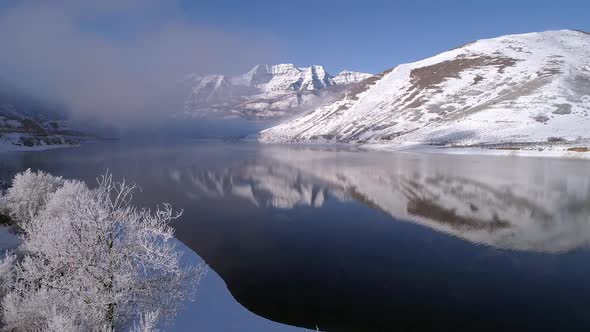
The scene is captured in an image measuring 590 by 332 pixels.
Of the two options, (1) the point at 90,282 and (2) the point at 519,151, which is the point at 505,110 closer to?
(2) the point at 519,151

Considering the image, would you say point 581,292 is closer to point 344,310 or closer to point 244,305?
point 344,310

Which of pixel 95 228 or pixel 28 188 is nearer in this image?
pixel 95 228

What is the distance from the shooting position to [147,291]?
13.3 metres

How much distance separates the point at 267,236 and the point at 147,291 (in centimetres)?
1538

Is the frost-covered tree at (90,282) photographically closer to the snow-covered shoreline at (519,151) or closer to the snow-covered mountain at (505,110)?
the snow-covered shoreline at (519,151)

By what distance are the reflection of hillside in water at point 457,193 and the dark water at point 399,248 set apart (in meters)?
0.22

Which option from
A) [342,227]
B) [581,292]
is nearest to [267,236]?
[342,227]

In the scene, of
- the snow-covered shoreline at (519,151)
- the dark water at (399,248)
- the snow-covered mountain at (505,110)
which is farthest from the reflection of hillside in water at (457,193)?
the snow-covered mountain at (505,110)

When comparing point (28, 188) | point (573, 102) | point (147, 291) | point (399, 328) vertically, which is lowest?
point (399, 328)

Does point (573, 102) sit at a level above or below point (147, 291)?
above

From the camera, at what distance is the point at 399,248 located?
25.5 meters

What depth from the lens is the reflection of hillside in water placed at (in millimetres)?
30234

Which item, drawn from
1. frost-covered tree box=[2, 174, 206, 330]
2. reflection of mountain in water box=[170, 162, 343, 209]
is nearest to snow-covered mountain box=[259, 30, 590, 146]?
reflection of mountain in water box=[170, 162, 343, 209]

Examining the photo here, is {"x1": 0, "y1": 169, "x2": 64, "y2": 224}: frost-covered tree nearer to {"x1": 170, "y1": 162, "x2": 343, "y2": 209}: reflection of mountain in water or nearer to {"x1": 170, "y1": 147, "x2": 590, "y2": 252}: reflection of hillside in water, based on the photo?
{"x1": 170, "y1": 162, "x2": 343, "y2": 209}: reflection of mountain in water
